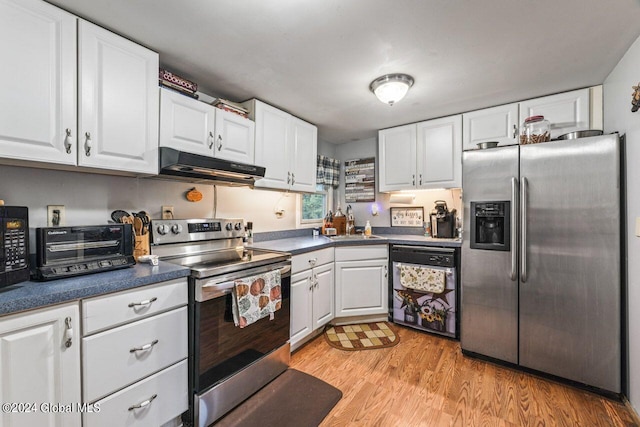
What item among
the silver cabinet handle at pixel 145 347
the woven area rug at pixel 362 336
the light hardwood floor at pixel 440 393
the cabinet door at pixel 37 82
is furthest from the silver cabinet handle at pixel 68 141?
the woven area rug at pixel 362 336

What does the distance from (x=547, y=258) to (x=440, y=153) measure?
1321mm

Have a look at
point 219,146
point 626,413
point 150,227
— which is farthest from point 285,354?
point 626,413

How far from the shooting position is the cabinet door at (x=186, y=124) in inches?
67.4

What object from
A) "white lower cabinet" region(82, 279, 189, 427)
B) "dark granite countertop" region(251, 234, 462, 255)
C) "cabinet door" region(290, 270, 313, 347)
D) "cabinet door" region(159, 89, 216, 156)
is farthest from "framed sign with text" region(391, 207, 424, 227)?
"white lower cabinet" region(82, 279, 189, 427)

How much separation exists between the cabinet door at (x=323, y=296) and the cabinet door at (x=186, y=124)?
1.38 metres

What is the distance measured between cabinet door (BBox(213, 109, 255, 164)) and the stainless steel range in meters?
0.54

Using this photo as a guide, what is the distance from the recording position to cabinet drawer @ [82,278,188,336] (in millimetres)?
1137

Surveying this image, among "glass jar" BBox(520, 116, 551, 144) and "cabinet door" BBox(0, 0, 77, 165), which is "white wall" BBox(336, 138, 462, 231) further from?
"cabinet door" BBox(0, 0, 77, 165)

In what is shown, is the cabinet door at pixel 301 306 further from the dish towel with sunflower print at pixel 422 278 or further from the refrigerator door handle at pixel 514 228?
the refrigerator door handle at pixel 514 228

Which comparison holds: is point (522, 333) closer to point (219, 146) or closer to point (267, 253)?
point (267, 253)

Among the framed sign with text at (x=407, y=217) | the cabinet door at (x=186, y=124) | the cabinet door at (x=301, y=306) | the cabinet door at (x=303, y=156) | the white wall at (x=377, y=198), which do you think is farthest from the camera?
the framed sign with text at (x=407, y=217)

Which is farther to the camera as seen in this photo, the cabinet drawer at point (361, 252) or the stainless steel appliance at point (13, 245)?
the cabinet drawer at point (361, 252)

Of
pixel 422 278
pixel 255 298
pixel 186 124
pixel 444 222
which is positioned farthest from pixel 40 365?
pixel 444 222

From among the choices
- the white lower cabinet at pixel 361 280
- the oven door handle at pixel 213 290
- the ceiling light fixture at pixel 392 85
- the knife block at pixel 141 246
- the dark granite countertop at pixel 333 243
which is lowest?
the white lower cabinet at pixel 361 280
